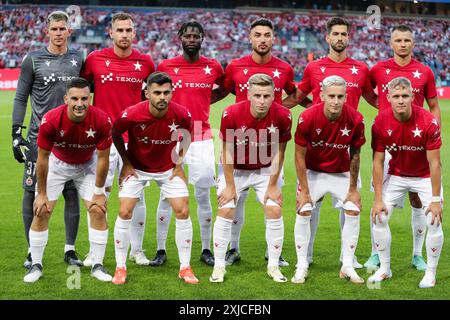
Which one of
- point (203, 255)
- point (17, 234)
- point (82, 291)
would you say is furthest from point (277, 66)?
point (17, 234)

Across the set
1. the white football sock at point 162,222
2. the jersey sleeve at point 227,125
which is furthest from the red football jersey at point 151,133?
the white football sock at point 162,222

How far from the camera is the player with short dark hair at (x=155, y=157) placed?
6.34 m

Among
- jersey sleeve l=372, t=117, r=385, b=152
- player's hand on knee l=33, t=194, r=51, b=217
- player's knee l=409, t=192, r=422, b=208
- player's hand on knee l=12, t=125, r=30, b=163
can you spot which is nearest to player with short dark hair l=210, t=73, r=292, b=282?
jersey sleeve l=372, t=117, r=385, b=152

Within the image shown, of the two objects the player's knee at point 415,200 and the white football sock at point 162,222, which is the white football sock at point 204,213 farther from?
the player's knee at point 415,200

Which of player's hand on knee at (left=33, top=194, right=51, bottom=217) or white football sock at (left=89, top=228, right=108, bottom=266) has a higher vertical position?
player's hand on knee at (left=33, top=194, right=51, bottom=217)

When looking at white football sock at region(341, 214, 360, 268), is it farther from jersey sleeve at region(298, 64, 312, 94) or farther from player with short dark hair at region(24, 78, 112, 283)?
player with short dark hair at region(24, 78, 112, 283)

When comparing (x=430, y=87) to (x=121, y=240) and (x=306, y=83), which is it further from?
(x=121, y=240)

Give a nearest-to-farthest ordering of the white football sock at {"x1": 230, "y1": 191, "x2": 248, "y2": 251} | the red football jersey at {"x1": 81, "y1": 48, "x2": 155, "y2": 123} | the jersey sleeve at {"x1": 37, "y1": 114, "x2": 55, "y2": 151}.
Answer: the jersey sleeve at {"x1": 37, "y1": 114, "x2": 55, "y2": 151} → the red football jersey at {"x1": 81, "y1": 48, "x2": 155, "y2": 123} → the white football sock at {"x1": 230, "y1": 191, "x2": 248, "y2": 251}

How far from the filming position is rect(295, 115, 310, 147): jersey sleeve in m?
6.38

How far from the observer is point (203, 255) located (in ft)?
23.7

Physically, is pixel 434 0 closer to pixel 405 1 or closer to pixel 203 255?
pixel 405 1

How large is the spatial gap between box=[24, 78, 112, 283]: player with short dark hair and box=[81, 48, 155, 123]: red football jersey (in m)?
0.63

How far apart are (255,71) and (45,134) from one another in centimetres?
225

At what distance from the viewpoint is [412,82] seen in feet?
23.4
